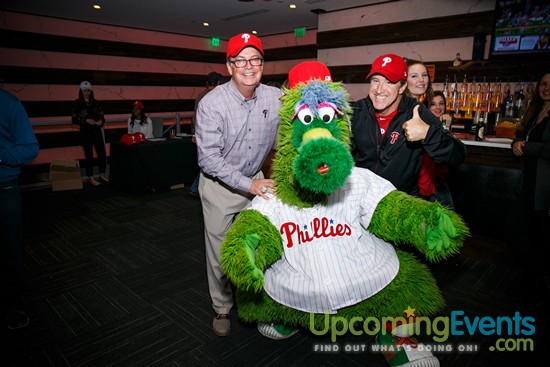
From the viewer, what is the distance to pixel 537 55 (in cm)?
366

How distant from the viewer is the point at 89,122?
5.33 meters

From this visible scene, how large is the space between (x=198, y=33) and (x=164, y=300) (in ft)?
22.3

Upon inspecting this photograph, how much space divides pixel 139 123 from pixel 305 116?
4829 millimetres

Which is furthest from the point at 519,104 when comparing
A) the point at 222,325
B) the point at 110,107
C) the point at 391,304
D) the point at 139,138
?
the point at 110,107

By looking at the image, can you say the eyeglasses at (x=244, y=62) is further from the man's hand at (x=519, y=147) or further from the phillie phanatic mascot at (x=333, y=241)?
the man's hand at (x=519, y=147)

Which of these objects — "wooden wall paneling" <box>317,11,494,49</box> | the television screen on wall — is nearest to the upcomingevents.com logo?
the television screen on wall

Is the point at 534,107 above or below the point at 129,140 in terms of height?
above

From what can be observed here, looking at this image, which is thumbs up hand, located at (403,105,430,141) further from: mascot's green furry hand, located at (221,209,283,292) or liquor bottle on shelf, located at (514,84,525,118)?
liquor bottle on shelf, located at (514,84,525,118)

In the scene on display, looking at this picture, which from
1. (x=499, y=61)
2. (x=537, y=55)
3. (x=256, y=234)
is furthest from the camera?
(x=499, y=61)

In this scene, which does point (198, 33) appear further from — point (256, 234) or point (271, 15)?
point (256, 234)

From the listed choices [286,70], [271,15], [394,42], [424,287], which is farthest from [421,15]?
[424,287]

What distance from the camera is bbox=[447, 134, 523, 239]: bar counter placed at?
285cm

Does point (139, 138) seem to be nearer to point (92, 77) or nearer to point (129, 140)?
point (129, 140)

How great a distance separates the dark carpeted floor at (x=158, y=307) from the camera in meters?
1.86
